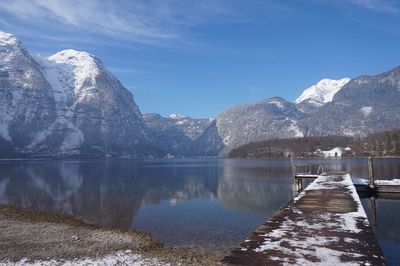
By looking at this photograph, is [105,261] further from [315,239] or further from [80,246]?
[315,239]

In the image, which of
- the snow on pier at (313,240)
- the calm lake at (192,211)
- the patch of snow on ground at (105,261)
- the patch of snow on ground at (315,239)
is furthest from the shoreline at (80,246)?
the patch of snow on ground at (315,239)

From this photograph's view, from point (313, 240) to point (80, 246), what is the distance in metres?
18.2

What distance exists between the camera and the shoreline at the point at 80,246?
1000 inches

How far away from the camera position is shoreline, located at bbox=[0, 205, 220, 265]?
2539 cm

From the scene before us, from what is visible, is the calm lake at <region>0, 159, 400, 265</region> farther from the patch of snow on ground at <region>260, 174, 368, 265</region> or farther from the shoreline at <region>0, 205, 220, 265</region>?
the patch of snow on ground at <region>260, 174, 368, 265</region>

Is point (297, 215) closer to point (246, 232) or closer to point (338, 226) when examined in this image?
point (338, 226)

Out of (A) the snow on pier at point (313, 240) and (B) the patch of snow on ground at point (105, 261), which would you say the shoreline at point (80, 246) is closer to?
(B) the patch of snow on ground at point (105, 261)

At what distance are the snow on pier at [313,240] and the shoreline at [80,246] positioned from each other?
6312mm

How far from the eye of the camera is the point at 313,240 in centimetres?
1992

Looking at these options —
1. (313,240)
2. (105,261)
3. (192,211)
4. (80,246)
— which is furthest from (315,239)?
(192,211)

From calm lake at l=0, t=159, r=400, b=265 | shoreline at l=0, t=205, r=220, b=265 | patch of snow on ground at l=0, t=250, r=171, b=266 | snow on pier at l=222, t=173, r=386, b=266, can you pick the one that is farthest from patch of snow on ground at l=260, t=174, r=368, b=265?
patch of snow on ground at l=0, t=250, r=171, b=266

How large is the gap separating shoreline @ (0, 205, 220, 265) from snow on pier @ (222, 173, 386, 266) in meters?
6.31

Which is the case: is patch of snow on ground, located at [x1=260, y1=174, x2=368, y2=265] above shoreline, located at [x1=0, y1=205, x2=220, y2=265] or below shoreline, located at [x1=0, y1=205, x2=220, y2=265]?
above

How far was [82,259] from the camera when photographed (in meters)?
25.1
